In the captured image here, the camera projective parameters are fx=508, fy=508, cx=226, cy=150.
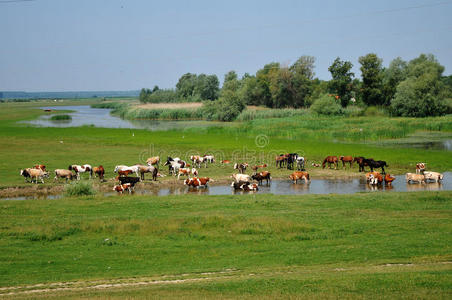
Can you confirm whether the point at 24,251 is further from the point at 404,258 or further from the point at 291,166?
the point at 291,166

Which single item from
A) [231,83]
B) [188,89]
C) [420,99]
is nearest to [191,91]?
[188,89]

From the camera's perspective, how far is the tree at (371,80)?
84.8 m

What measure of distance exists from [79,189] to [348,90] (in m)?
72.3

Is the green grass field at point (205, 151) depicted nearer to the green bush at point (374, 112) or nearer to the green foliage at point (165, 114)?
the green bush at point (374, 112)

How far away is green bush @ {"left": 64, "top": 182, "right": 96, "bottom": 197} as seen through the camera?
78.3 feet

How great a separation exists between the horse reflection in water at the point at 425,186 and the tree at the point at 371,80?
197 ft

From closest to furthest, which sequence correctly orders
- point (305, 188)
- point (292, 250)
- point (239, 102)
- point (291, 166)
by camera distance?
point (292, 250)
point (305, 188)
point (291, 166)
point (239, 102)

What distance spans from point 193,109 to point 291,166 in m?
82.4

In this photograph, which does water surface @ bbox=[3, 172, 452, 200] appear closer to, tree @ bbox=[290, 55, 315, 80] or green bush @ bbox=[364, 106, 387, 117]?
green bush @ bbox=[364, 106, 387, 117]

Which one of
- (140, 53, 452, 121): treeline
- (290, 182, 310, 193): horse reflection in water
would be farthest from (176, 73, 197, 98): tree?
(290, 182, 310, 193): horse reflection in water

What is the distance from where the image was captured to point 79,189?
23.9 metres

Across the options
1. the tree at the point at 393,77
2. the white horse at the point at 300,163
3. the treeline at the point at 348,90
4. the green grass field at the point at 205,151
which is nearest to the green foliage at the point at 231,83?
the treeline at the point at 348,90

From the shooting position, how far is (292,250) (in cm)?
1402

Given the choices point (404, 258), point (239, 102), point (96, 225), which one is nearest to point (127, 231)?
point (96, 225)
